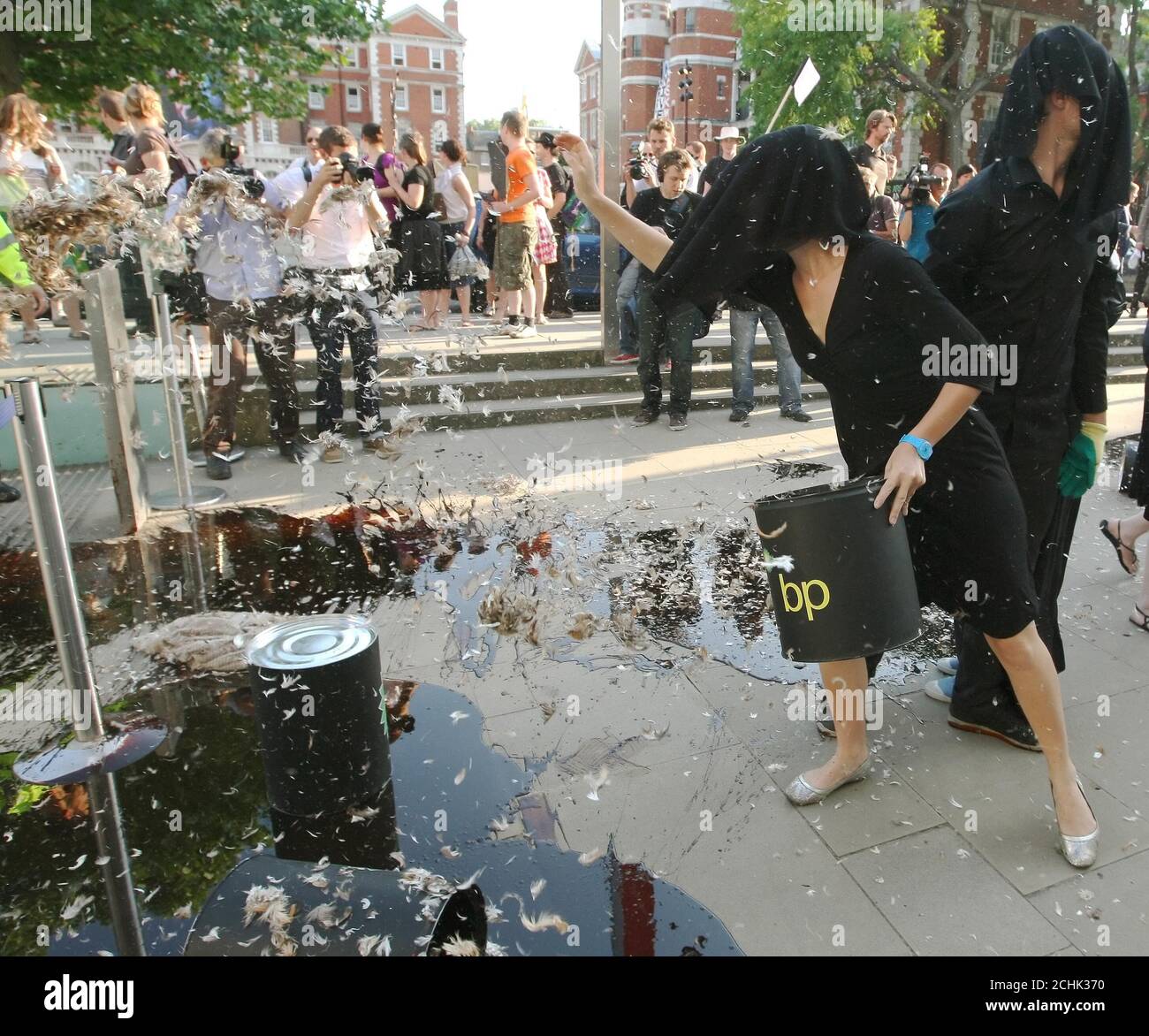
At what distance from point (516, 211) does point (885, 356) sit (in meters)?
7.12

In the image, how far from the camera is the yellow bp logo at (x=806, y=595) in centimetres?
229

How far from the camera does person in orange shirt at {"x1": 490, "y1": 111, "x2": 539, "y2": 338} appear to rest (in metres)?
8.45

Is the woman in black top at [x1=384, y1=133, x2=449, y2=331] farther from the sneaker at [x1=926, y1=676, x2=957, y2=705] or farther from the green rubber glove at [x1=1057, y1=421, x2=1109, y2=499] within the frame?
the green rubber glove at [x1=1057, y1=421, x2=1109, y2=499]

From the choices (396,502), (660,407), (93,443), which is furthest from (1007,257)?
(93,443)

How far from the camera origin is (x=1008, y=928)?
2215 mm

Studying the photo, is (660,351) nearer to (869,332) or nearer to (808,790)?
(869,332)

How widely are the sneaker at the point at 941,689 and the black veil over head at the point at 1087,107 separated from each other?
5.74ft

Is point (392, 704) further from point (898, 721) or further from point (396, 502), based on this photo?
point (396, 502)

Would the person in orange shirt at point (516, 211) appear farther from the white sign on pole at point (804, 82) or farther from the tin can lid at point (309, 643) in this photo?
the tin can lid at point (309, 643)

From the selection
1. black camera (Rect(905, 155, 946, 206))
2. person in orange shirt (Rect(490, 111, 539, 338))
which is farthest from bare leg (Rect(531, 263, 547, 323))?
black camera (Rect(905, 155, 946, 206))

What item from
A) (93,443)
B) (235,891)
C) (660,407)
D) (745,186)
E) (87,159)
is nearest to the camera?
(235,891)

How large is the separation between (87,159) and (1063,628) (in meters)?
21.8

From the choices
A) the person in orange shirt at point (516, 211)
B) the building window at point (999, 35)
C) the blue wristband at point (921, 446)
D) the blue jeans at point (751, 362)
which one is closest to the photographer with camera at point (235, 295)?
the person in orange shirt at point (516, 211)

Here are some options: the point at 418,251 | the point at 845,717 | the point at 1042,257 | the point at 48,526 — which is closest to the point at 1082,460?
the point at 1042,257
